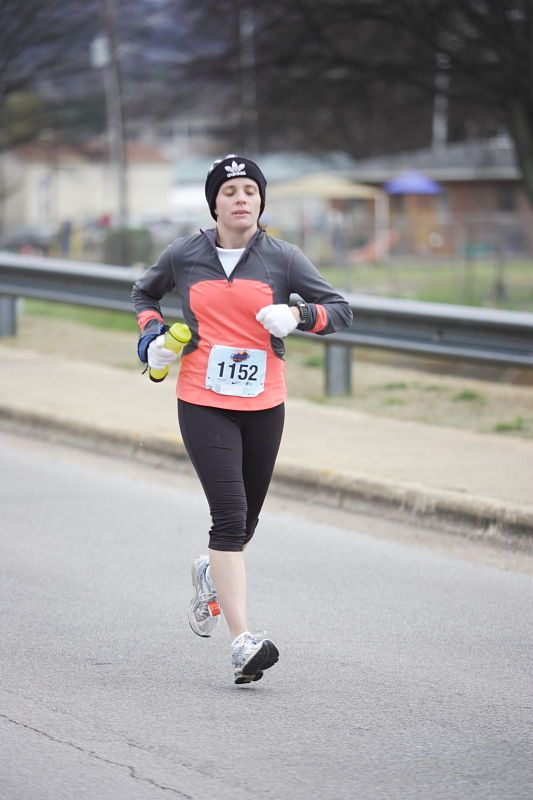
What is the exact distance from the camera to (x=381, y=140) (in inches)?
2498

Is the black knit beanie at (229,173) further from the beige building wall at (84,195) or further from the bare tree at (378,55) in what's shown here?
the beige building wall at (84,195)

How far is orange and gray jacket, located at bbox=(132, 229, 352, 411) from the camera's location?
17.1 feet

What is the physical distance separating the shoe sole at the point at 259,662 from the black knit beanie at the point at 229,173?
159 cm

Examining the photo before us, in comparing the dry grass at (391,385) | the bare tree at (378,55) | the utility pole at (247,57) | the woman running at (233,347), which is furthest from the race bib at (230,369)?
the utility pole at (247,57)

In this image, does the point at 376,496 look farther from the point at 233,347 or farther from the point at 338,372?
the point at 338,372

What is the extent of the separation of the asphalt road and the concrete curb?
21 cm

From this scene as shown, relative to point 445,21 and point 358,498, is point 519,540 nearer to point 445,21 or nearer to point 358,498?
point 358,498

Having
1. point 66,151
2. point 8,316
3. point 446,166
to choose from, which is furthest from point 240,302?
point 446,166

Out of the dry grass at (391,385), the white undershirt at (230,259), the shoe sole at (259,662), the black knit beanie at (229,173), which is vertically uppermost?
the black knit beanie at (229,173)

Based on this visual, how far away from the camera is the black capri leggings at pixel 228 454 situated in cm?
520

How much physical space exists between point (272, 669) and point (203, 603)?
359 millimetres

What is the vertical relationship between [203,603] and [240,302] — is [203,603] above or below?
below

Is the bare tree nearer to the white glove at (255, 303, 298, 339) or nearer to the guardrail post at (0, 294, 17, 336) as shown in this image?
the guardrail post at (0, 294, 17, 336)

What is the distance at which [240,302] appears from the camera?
518 centimetres
